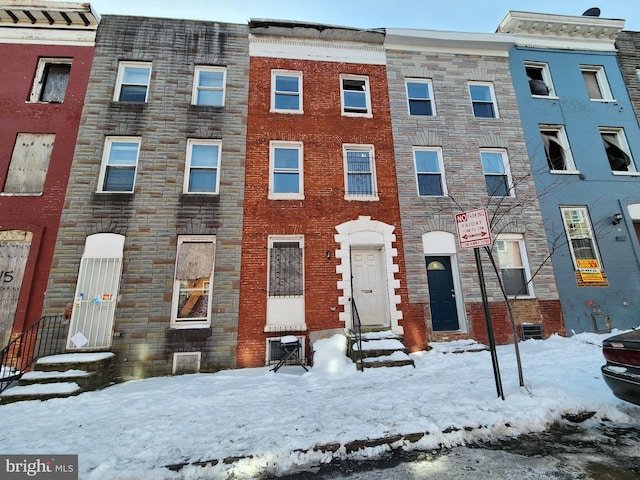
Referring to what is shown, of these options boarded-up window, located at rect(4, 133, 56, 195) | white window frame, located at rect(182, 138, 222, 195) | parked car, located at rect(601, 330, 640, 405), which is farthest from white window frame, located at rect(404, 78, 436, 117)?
boarded-up window, located at rect(4, 133, 56, 195)

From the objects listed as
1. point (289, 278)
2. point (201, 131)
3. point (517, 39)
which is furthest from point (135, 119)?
point (517, 39)

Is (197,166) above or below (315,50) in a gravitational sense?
below

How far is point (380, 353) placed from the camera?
24.2ft

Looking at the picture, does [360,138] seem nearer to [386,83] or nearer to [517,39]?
[386,83]

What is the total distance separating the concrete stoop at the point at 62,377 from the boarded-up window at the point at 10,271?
220 cm

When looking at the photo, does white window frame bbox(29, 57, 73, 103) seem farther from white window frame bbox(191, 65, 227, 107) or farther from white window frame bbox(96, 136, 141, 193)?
white window frame bbox(191, 65, 227, 107)

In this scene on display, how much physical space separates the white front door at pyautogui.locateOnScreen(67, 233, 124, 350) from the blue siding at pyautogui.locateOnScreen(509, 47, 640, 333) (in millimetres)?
13193

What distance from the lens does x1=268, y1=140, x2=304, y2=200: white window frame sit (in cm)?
959

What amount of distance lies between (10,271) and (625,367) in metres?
13.4

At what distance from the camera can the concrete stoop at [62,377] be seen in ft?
19.8

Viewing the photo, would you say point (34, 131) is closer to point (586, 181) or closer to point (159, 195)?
point (159, 195)

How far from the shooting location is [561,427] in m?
4.23

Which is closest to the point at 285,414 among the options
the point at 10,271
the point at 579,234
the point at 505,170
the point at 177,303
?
the point at 177,303

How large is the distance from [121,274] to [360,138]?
862 centimetres
